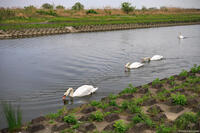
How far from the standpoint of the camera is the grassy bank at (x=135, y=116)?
17.5 feet

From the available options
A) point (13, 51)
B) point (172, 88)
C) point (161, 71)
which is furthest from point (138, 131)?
point (13, 51)

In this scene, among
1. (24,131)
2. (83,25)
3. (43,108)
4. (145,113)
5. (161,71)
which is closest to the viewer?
(24,131)

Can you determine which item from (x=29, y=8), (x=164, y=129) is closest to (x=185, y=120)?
(x=164, y=129)

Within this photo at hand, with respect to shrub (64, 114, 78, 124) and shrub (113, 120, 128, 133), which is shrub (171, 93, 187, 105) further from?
shrub (64, 114, 78, 124)

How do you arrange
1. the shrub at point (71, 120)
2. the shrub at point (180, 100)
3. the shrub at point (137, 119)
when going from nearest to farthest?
the shrub at point (137, 119)
the shrub at point (71, 120)
the shrub at point (180, 100)

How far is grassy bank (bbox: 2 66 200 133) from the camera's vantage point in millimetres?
5348

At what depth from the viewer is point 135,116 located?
19.5 feet

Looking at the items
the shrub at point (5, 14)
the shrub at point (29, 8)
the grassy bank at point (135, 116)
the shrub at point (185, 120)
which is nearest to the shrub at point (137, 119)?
the grassy bank at point (135, 116)

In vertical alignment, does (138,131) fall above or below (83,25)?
below

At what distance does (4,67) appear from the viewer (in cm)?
1501

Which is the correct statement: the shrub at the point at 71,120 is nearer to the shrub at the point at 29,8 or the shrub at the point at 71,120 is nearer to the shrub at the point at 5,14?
the shrub at the point at 5,14

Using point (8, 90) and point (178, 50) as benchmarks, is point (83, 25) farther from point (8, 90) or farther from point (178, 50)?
point (8, 90)

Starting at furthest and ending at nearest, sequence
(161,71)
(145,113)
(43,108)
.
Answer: (161,71) < (43,108) < (145,113)

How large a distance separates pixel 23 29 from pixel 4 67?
21057 mm
